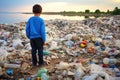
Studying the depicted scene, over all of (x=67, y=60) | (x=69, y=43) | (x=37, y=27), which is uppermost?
(x=37, y=27)

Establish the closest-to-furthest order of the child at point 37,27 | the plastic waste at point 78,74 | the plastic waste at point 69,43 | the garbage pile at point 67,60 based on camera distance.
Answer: the plastic waste at point 78,74
the garbage pile at point 67,60
the child at point 37,27
the plastic waste at point 69,43

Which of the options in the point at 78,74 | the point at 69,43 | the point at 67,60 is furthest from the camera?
the point at 69,43

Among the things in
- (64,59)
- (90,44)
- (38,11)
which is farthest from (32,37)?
(90,44)

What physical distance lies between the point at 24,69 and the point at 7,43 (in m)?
2.82

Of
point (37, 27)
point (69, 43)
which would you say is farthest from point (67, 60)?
point (69, 43)

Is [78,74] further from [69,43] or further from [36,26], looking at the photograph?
[69,43]

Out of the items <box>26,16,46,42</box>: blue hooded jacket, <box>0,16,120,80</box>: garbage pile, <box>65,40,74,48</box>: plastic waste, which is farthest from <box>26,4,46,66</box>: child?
<box>65,40,74,48</box>: plastic waste

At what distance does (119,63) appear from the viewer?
5.10 metres

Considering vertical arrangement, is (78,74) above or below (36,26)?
below

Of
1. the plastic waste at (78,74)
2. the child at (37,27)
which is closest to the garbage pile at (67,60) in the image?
the plastic waste at (78,74)

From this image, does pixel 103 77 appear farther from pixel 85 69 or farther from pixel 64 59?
pixel 64 59

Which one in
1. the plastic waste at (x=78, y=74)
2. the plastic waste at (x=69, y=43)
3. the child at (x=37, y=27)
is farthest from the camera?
the plastic waste at (x=69, y=43)

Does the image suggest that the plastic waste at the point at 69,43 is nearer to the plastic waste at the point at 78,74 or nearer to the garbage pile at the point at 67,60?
the garbage pile at the point at 67,60

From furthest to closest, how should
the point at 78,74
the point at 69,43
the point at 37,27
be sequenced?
1. the point at 69,43
2. the point at 37,27
3. the point at 78,74
